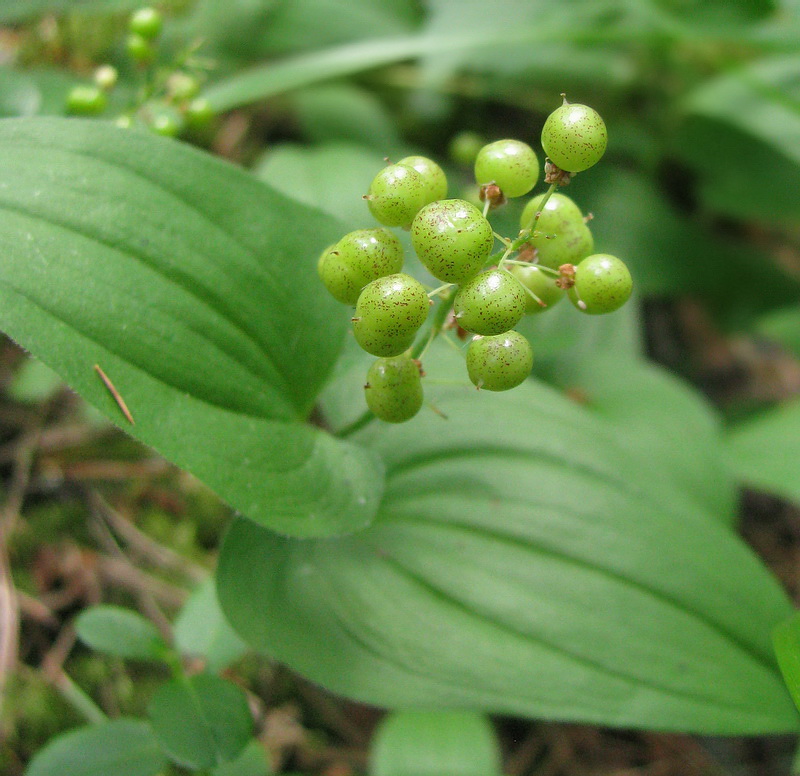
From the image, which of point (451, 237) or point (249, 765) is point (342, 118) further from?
point (249, 765)

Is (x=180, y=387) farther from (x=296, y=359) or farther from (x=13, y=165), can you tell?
(x=13, y=165)

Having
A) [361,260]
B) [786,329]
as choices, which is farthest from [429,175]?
[786,329]

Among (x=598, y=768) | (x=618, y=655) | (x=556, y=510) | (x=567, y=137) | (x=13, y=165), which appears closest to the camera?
(x=567, y=137)

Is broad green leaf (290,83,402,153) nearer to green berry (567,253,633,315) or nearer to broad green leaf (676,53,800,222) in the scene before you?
broad green leaf (676,53,800,222)

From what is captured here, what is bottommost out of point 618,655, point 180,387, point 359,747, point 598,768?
point 598,768

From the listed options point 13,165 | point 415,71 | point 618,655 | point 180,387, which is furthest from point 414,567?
point 415,71

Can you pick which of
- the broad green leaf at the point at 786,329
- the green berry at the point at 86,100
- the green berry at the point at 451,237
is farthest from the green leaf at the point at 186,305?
the broad green leaf at the point at 786,329

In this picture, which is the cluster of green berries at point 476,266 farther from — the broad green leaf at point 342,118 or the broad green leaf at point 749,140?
the broad green leaf at point 749,140
